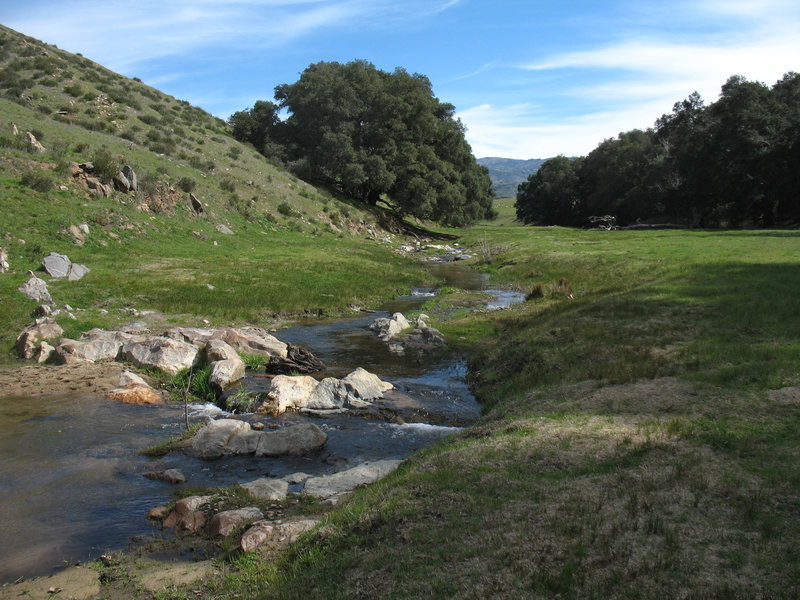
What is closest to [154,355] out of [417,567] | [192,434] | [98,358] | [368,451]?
[98,358]

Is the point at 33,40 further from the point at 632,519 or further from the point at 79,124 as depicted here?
the point at 632,519

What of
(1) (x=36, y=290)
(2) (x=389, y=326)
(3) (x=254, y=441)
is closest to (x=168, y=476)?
(3) (x=254, y=441)

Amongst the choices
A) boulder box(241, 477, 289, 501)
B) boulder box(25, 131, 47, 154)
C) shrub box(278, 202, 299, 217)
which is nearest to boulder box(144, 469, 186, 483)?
boulder box(241, 477, 289, 501)

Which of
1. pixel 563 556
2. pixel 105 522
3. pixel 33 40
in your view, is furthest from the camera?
pixel 33 40

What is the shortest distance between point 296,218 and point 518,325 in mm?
33990

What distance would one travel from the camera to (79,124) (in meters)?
42.3

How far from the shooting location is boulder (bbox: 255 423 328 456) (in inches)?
429

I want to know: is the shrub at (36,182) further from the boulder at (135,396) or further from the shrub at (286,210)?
the shrub at (286,210)

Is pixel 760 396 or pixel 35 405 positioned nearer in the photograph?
pixel 760 396

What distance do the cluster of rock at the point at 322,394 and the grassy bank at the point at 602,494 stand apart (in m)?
3.24

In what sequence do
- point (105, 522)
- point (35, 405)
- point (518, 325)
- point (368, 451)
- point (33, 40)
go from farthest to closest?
point (33, 40) < point (518, 325) < point (35, 405) < point (368, 451) < point (105, 522)

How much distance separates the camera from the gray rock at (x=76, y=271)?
22.5m

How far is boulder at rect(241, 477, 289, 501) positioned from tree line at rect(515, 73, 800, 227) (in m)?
69.9

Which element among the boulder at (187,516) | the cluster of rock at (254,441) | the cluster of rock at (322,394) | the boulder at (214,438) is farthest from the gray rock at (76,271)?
the boulder at (187,516)
